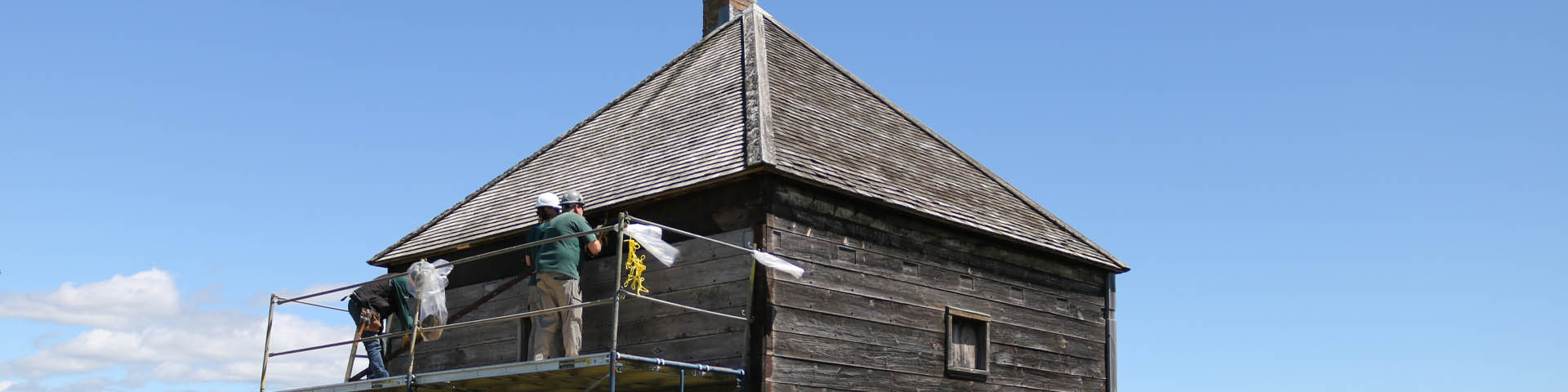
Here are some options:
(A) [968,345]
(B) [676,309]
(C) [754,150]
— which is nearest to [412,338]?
(B) [676,309]

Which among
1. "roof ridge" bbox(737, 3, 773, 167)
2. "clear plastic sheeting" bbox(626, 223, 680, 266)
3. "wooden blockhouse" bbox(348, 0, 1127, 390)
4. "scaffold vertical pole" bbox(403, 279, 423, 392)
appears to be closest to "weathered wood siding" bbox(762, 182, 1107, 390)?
"wooden blockhouse" bbox(348, 0, 1127, 390)

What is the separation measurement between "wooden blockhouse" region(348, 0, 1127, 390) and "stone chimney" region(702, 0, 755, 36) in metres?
0.07

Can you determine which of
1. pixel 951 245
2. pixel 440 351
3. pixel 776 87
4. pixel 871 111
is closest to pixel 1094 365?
pixel 951 245

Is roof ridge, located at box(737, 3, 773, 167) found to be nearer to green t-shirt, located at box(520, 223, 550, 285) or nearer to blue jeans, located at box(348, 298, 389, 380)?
green t-shirt, located at box(520, 223, 550, 285)

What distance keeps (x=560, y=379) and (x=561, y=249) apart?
127 cm

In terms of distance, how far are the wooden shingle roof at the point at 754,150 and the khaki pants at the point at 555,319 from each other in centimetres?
184

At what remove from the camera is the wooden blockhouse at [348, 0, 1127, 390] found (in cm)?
1247

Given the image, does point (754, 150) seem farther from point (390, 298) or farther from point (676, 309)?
point (390, 298)

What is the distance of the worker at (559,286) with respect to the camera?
11.8 meters

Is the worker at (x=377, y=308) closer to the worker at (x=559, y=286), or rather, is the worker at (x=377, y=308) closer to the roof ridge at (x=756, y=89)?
the worker at (x=559, y=286)

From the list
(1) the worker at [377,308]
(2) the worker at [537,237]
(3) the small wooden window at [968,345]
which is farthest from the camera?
(3) the small wooden window at [968,345]

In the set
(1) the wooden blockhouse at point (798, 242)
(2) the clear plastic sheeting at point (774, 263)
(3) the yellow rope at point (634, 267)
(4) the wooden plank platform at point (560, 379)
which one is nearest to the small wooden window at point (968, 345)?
(1) the wooden blockhouse at point (798, 242)

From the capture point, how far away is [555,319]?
39.4 feet

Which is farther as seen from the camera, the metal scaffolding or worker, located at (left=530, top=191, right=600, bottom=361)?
worker, located at (left=530, top=191, right=600, bottom=361)
